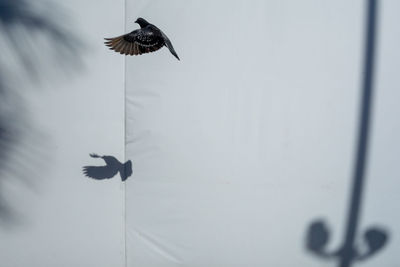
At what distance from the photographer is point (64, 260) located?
2.07 metres

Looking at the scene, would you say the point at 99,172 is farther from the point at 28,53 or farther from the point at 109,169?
the point at 28,53

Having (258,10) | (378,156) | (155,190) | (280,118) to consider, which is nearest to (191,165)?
(155,190)

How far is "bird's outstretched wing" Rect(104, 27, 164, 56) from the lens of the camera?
144cm

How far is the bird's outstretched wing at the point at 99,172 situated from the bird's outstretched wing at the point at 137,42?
0.80 m

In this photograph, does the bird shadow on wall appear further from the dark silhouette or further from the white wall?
the dark silhouette

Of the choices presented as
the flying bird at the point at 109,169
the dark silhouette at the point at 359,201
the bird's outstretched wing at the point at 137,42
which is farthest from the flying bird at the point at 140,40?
the dark silhouette at the point at 359,201

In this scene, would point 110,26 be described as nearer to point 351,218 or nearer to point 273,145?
point 273,145

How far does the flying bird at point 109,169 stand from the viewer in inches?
78.3

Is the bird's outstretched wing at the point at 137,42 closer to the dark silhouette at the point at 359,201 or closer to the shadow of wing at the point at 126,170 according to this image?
the shadow of wing at the point at 126,170

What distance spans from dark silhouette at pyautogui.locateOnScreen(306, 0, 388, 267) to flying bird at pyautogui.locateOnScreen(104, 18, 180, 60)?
1177 mm

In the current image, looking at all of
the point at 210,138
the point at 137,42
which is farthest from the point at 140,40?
the point at 210,138

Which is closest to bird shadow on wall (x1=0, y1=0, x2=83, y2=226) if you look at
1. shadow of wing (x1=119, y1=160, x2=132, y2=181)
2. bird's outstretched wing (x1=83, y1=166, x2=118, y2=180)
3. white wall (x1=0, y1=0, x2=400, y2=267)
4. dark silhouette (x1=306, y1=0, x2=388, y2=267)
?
white wall (x1=0, y1=0, x2=400, y2=267)

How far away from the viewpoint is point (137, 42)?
60.0 inches

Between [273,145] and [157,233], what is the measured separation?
2.97 ft
